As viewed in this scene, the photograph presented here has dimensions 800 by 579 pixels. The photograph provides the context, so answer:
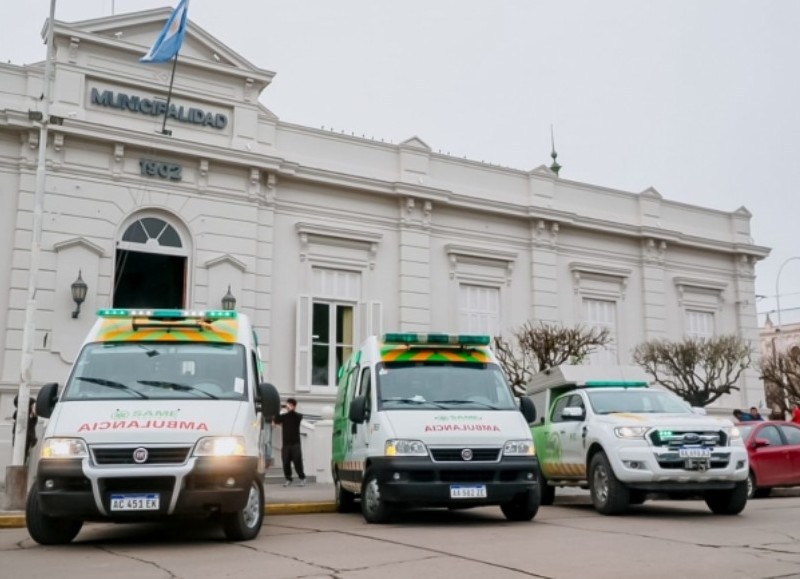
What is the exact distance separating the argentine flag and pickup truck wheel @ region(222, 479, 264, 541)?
11.1 metres

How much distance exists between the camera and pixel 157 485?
25.3 feet

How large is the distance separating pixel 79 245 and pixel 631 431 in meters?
12.3

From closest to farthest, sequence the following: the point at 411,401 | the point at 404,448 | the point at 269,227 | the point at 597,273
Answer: the point at 404,448, the point at 411,401, the point at 269,227, the point at 597,273

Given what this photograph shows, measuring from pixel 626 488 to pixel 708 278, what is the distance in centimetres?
1825

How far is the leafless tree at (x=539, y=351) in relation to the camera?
67.3 ft

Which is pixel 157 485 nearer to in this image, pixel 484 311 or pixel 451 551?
pixel 451 551

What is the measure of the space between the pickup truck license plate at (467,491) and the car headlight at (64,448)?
3910 millimetres

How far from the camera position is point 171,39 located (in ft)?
56.1

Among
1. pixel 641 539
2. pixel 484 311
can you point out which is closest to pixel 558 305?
pixel 484 311

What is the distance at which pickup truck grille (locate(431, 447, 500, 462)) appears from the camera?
961 centimetres

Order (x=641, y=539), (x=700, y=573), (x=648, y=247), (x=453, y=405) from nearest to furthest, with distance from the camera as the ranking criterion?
(x=700, y=573) → (x=641, y=539) → (x=453, y=405) → (x=648, y=247)

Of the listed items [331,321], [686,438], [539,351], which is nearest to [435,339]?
[686,438]

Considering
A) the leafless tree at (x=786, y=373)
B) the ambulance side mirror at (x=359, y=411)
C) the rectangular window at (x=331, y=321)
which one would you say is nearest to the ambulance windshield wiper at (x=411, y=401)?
the ambulance side mirror at (x=359, y=411)

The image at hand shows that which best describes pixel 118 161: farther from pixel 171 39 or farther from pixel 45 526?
pixel 45 526
